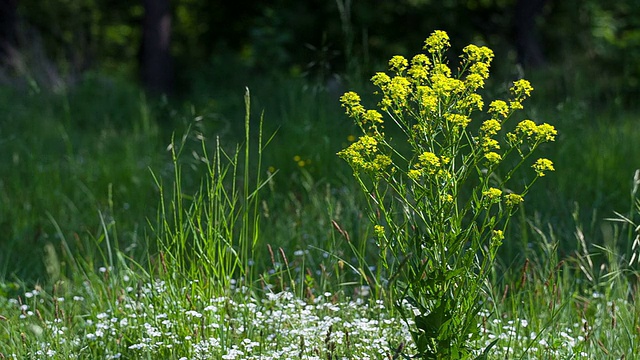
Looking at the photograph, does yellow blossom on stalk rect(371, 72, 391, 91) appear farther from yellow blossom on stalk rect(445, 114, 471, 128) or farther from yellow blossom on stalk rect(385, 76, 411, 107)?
yellow blossom on stalk rect(445, 114, 471, 128)

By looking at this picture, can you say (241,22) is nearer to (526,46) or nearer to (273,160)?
(526,46)

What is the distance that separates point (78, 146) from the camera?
7477 mm

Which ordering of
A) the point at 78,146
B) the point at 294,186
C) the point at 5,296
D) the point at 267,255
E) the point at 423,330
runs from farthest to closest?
the point at 78,146, the point at 294,186, the point at 267,255, the point at 5,296, the point at 423,330

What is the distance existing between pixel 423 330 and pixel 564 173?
3.20 m

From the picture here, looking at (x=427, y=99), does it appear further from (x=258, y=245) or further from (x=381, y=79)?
(x=258, y=245)

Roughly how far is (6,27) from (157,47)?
251 centimetres

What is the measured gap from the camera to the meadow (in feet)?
9.11

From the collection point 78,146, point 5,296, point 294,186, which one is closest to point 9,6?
point 78,146

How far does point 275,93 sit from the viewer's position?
9.65 metres

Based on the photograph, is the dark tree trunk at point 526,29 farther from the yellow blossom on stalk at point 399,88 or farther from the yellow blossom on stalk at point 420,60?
the yellow blossom on stalk at point 399,88

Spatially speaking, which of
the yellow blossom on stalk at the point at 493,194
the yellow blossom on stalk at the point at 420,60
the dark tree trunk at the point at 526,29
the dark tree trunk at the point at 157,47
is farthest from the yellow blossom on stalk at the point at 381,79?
the dark tree trunk at the point at 526,29

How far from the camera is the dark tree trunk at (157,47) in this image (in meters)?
11.5

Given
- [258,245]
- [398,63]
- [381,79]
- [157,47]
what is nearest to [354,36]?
[157,47]

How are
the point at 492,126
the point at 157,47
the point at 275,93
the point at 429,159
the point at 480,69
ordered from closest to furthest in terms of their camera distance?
the point at 429,159
the point at 492,126
the point at 480,69
the point at 275,93
the point at 157,47
